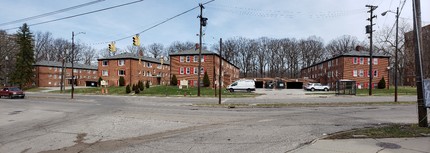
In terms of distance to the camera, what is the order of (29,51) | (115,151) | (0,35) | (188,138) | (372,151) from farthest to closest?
(29,51), (0,35), (188,138), (115,151), (372,151)

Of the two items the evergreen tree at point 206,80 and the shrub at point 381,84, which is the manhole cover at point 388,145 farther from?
the shrub at point 381,84

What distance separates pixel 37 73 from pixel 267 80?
194 feet

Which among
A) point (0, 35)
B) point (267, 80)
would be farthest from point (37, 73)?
point (267, 80)

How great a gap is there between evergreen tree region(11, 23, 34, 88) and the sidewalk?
74720 millimetres

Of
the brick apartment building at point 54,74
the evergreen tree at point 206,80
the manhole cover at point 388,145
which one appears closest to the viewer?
the manhole cover at point 388,145

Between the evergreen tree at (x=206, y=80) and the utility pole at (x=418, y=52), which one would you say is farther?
the evergreen tree at (x=206, y=80)

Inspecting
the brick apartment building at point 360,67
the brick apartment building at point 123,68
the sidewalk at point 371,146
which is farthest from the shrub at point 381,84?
the sidewalk at point 371,146

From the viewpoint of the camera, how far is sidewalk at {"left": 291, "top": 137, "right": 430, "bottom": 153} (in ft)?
23.4

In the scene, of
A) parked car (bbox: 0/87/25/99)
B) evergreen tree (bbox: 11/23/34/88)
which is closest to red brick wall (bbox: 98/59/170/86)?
evergreen tree (bbox: 11/23/34/88)

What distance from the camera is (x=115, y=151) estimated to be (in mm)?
7637

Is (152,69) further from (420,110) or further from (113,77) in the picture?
(420,110)

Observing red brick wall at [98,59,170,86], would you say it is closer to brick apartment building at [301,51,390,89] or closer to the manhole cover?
brick apartment building at [301,51,390,89]

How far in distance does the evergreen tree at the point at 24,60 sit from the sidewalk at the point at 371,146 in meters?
74.7

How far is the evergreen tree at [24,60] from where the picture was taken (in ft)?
222
